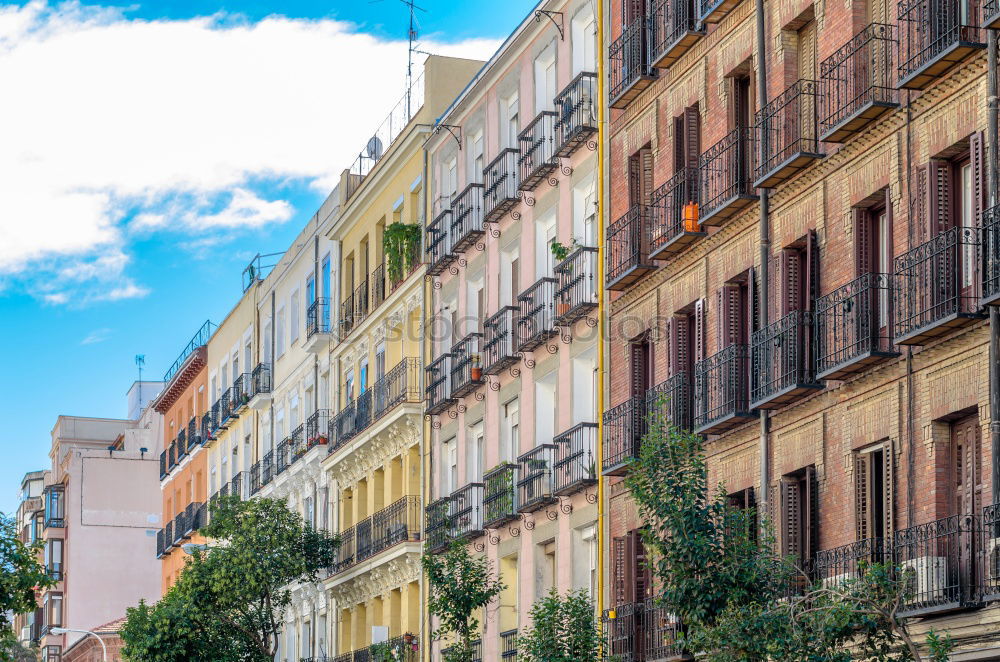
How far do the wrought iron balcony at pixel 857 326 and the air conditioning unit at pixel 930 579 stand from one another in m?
3.22

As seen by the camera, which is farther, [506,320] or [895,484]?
[506,320]

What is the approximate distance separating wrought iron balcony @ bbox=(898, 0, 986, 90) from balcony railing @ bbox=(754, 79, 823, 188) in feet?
9.08

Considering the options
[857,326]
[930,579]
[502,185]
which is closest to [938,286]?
[857,326]

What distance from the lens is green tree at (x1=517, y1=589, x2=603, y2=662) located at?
3148 centimetres

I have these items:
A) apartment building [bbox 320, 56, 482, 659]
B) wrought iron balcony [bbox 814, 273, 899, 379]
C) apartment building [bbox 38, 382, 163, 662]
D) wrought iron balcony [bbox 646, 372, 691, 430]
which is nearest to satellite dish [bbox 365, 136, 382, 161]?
apartment building [bbox 320, 56, 482, 659]

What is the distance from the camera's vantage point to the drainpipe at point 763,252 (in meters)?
31.2

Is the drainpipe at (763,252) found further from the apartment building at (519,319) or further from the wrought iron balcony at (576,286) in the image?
the wrought iron balcony at (576,286)

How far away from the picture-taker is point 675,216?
116 ft

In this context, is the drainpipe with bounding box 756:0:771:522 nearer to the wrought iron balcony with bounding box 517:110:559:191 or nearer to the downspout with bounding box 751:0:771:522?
the downspout with bounding box 751:0:771:522

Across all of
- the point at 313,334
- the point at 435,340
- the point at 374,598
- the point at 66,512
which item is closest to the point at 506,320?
the point at 435,340

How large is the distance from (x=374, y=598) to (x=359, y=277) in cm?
970

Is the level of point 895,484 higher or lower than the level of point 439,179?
lower

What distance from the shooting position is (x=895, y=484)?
89.1 ft

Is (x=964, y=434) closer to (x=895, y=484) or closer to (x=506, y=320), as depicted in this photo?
(x=895, y=484)
